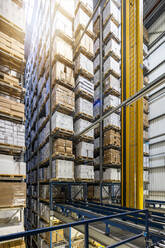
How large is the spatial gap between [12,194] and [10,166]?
0.71m

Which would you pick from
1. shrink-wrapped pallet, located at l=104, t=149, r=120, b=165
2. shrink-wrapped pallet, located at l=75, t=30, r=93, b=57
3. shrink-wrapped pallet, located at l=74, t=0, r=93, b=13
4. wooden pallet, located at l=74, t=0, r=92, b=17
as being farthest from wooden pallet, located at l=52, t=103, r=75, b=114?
shrink-wrapped pallet, located at l=74, t=0, r=93, b=13

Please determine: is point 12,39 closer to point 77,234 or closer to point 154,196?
point 77,234

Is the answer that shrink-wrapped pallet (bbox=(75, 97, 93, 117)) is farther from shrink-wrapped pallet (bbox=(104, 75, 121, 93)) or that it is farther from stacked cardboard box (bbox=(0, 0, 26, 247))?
stacked cardboard box (bbox=(0, 0, 26, 247))

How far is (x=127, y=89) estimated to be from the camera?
18.7 ft

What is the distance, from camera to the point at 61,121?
261 inches

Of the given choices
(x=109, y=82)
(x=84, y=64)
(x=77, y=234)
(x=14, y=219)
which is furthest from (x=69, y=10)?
(x=77, y=234)

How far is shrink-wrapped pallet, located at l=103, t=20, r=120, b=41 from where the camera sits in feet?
27.5

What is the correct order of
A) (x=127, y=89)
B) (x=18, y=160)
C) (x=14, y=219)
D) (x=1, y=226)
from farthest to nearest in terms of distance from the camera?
(x=127, y=89) < (x=18, y=160) < (x=14, y=219) < (x=1, y=226)

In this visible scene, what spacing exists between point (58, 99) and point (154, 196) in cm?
655

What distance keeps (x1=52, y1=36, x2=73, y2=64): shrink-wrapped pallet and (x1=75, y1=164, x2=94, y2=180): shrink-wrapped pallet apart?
438cm

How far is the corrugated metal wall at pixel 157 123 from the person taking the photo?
854cm

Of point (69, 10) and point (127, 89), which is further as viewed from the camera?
point (69, 10)

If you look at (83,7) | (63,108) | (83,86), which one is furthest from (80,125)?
(83,7)

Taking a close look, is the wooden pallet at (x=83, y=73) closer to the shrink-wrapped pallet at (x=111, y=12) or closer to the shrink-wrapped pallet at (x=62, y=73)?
the shrink-wrapped pallet at (x=62, y=73)
